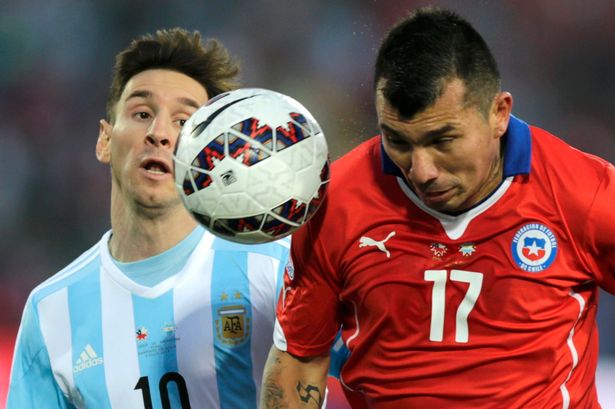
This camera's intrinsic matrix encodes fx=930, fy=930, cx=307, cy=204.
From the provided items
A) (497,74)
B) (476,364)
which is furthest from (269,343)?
(497,74)

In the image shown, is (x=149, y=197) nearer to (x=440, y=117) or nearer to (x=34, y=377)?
(x=34, y=377)

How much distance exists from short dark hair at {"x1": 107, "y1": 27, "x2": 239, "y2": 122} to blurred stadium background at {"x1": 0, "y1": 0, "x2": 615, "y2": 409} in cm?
321

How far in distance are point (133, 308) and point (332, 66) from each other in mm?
4438

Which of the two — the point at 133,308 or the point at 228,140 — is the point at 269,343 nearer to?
the point at 133,308

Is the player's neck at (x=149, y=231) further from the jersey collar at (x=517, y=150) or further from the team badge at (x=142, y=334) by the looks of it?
the jersey collar at (x=517, y=150)

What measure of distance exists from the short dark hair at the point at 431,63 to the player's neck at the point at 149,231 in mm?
1425

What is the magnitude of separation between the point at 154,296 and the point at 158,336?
0.17m

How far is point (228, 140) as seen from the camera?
8.95 ft

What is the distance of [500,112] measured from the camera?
2.85 m

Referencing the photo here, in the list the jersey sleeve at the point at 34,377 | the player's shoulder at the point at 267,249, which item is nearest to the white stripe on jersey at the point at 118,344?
the jersey sleeve at the point at 34,377

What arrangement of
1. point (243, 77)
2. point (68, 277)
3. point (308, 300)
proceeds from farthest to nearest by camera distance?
point (243, 77) < point (68, 277) < point (308, 300)

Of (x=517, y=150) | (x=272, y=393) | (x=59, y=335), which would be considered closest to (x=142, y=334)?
(x=59, y=335)

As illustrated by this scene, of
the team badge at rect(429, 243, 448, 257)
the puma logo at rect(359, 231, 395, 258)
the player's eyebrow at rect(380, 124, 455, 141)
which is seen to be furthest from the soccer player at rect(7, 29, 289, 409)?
the player's eyebrow at rect(380, 124, 455, 141)

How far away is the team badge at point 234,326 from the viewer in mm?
3744
